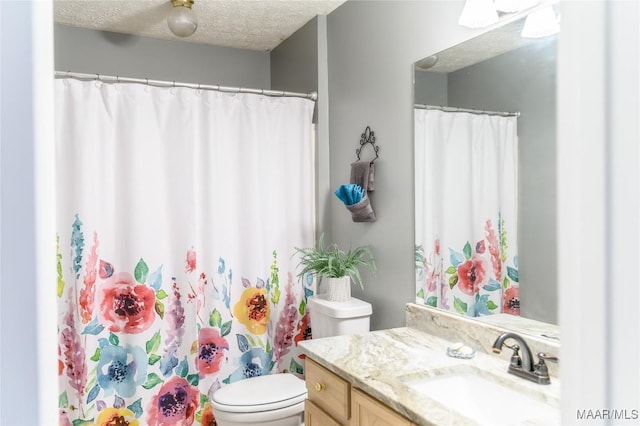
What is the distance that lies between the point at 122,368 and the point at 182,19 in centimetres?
179

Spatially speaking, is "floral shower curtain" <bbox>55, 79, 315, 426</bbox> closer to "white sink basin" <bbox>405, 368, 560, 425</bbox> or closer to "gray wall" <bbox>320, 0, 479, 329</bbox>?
"gray wall" <bbox>320, 0, 479, 329</bbox>

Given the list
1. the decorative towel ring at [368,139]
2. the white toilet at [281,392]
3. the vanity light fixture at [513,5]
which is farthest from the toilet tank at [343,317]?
the vanity light fixture at [513,5]

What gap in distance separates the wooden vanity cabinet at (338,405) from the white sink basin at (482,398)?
0.46ft

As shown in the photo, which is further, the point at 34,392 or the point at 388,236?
the point at 388,236

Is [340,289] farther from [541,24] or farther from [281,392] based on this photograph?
[541,24]

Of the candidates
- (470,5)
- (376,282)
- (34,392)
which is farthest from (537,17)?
(34,392)

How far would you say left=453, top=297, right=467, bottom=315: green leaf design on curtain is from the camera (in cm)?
190

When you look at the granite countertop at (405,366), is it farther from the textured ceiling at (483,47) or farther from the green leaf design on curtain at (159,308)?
the textured ceiling at (483,47)

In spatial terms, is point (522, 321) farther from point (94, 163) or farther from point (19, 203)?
point (94, 163)

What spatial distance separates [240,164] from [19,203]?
2.39m

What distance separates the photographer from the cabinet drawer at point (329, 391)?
1622 mm

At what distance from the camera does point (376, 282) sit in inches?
95.3

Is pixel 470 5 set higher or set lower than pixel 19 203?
higher

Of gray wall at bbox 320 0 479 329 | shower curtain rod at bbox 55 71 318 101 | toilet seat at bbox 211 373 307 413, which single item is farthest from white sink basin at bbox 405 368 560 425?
shower curtain rod at bbox 55 71 318 101
